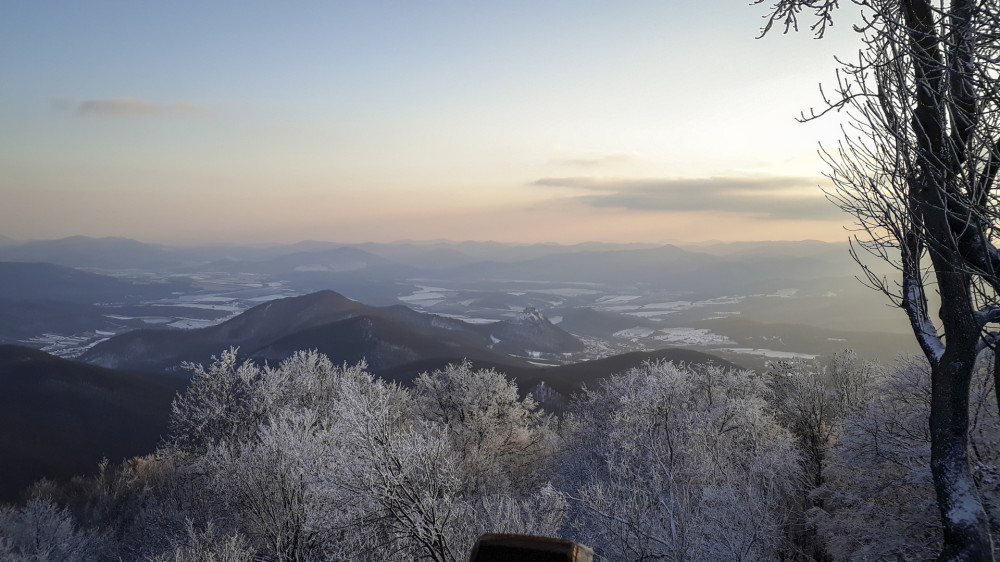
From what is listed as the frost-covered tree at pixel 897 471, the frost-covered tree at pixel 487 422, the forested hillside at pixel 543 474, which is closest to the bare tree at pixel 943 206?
the forested hillside at pixel 543 474

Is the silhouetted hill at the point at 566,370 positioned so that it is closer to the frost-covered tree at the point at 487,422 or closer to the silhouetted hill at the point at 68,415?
the silhouetted hill at the point at 68,415

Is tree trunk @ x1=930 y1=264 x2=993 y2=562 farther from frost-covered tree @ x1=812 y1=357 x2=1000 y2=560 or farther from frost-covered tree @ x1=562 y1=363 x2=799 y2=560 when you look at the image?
frost-covered tree @ x1=812 y1=357 x2=1000 y2=560

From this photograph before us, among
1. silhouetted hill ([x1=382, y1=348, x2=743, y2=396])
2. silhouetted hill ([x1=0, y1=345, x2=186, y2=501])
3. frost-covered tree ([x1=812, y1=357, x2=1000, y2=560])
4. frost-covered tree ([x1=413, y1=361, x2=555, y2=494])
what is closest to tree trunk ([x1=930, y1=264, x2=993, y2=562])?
frost-covered tree ([x1=812, y1=357, x2=1000, y2=560])

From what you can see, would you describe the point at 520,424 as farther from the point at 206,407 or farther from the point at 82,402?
the point at 82,402

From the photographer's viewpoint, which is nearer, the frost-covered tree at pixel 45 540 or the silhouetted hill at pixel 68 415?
the frost-covered tree at pixel 45 540

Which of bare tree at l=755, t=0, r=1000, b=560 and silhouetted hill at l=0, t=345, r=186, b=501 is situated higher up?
bare tree at l=755, t=0, r=1000, b=560

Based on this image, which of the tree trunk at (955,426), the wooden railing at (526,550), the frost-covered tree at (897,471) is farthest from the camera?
the frost-covered tree at (897,471)
